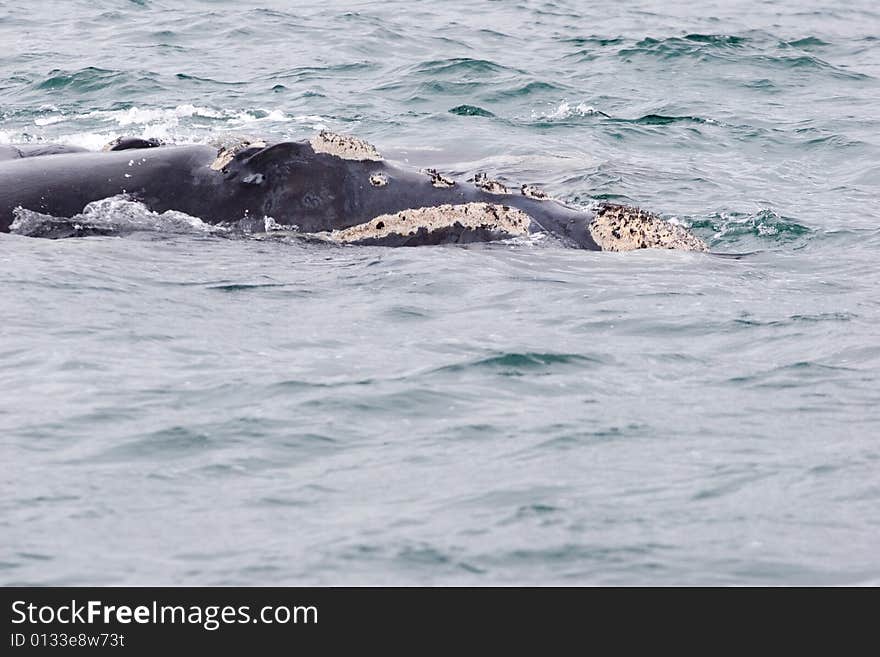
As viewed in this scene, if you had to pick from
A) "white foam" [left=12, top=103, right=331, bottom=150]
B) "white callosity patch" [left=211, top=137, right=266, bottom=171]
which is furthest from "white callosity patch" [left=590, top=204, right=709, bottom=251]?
"white foam" [left=12, top=103, right=331, bottom=150]

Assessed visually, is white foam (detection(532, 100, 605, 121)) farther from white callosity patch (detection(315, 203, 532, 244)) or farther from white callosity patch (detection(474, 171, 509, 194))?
white callosity patch (detection(315, 203, 532, 244))

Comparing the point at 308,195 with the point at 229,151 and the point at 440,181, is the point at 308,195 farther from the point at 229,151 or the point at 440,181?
the point at 440,181

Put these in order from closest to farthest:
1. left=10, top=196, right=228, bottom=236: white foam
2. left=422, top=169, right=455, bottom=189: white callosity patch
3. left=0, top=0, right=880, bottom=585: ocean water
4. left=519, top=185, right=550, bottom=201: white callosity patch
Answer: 1. left=0, top=0, right=880, bottom=585: ocean water
2. left=10, top=196, right=228, bottom=236: white foam
3. left=422, top=169, right=455, bottom=189: white callosity patch
4. left=519, top=185, right=550, bottom=201: white callosity patch

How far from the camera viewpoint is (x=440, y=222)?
13.1 meters

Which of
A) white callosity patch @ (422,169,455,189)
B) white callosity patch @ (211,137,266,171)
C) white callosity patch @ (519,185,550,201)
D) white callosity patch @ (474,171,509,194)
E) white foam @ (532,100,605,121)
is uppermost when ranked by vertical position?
white callosity patch @ (211,137,266,171)

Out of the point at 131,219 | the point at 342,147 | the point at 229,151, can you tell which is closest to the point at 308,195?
the point at 342,147

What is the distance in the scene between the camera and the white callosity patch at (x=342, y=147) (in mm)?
12961

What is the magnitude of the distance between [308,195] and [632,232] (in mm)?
2987

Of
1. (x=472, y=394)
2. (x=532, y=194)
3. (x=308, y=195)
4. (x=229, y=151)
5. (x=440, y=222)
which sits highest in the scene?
(x=229, y=151)

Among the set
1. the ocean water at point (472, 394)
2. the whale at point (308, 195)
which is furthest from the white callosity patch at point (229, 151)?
the ocean water at point (472, 394)

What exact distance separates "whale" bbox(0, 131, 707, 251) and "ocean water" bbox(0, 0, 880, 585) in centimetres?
27

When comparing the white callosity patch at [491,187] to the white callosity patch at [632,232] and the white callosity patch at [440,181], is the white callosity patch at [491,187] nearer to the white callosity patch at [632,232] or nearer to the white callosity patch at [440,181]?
the white callosity patch at [440,181]

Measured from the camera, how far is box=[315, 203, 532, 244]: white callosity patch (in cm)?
1292

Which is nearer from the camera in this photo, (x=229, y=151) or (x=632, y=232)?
(x=229, y=151)
